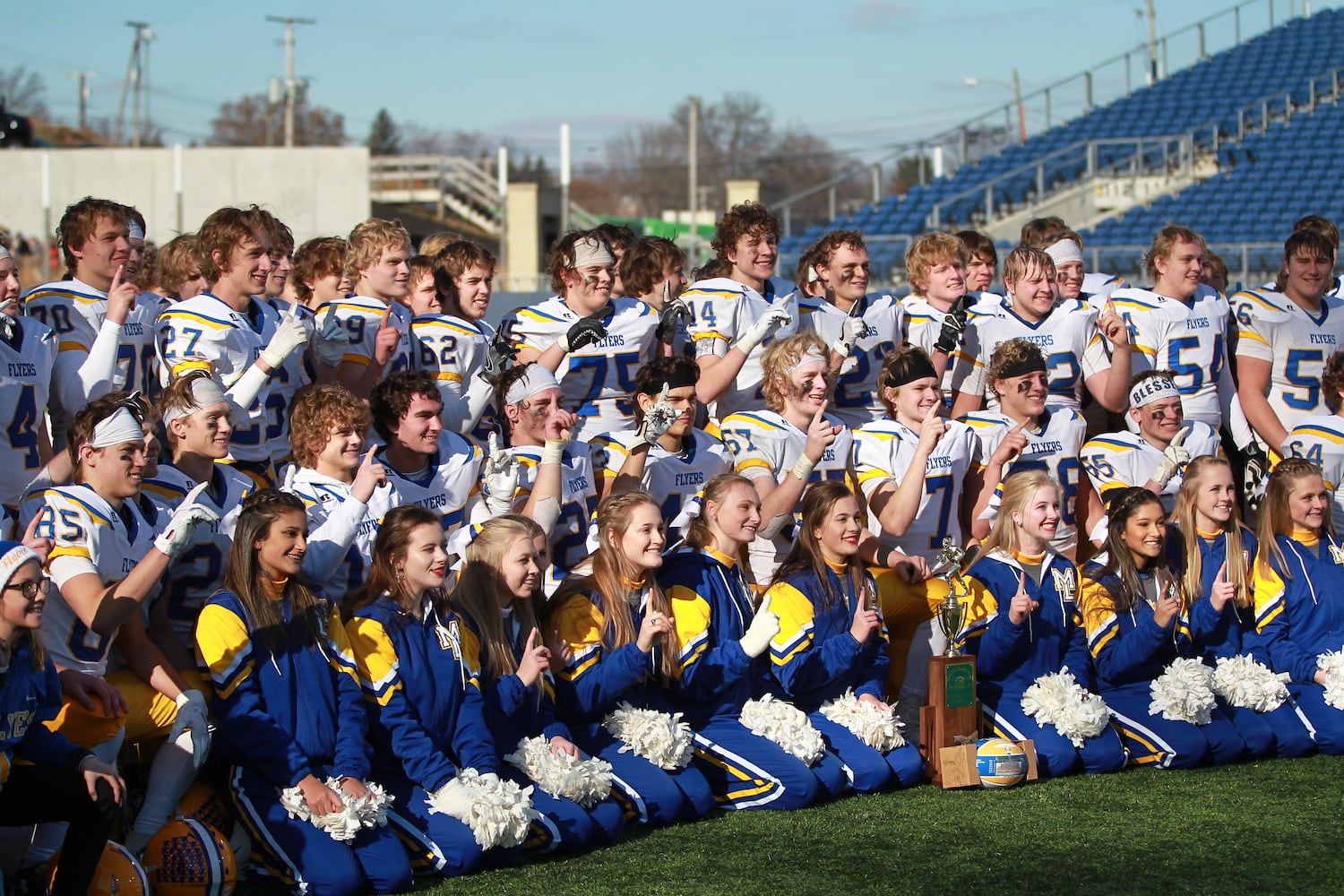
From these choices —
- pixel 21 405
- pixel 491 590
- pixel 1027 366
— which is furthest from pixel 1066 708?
pixel 21 405

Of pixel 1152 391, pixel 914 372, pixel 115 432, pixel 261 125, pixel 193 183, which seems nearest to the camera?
pixel 115 432

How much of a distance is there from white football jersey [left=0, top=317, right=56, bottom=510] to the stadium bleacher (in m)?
14.0

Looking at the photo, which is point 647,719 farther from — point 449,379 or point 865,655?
point 449,379

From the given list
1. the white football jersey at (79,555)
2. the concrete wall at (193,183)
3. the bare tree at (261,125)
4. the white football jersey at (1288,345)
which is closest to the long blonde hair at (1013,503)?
the white football jersey at (1288,345)

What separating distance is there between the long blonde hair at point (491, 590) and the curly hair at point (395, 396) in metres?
0.66

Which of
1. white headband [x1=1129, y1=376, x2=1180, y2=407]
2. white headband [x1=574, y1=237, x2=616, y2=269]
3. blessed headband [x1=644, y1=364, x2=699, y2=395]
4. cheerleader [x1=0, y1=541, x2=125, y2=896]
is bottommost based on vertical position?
cheerleader [x1=0, y1=541, x2=125, y2=896]

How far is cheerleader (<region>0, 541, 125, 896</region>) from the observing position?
131 inches

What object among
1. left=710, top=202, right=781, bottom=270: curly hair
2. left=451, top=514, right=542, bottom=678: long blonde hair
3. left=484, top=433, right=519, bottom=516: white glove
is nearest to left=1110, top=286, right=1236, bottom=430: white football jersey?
left=710, top=202, right=781, bottom=270: curly hair

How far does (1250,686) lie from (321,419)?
11.2 ft

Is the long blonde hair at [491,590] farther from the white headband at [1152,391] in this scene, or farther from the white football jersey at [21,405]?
the white headband at [1152,391]

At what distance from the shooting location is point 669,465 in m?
5.36

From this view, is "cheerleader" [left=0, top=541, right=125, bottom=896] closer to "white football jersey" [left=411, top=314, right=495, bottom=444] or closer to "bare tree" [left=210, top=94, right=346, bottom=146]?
"white football jersey" [left=411, top=314, right=495, bottom=444]

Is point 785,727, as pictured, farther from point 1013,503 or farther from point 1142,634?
point 1142,634

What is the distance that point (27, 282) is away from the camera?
83.0 ft
